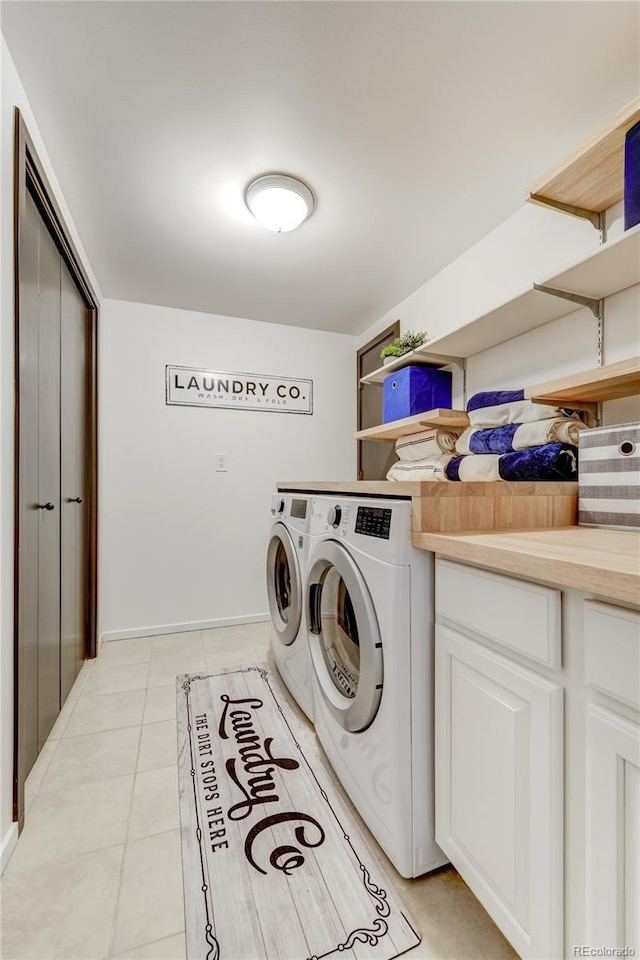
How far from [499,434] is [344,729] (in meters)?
1.12

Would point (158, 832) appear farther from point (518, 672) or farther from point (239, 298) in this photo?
point (239, 298)

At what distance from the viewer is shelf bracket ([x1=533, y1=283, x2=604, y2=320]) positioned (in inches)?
53.3

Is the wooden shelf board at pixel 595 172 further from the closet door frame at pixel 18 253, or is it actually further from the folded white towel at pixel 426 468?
the closet door frame at pixel 18 253

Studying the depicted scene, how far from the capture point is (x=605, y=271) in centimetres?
124

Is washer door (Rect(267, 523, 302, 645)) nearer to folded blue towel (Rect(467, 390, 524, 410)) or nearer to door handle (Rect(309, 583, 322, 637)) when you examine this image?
door handle (Rect(309, 583, 322, 637))

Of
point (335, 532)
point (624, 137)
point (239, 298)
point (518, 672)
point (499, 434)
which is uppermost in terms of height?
point (239, 298)

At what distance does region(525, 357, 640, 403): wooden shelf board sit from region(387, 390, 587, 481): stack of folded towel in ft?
0.22

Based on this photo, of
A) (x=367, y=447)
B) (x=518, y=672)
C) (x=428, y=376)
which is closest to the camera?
(x=518, y=672)

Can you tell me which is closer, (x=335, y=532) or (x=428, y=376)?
(x=335, y=532)

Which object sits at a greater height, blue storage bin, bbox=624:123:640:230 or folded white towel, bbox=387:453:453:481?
blue storage bin, bbox=624:123:640:230

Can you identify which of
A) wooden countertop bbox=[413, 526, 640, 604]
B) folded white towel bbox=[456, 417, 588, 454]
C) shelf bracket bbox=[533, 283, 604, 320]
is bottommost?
wooden countertop bbox=[413, 526, 640, 604]

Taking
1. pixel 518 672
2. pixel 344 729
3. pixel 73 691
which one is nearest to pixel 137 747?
pixel 73 691

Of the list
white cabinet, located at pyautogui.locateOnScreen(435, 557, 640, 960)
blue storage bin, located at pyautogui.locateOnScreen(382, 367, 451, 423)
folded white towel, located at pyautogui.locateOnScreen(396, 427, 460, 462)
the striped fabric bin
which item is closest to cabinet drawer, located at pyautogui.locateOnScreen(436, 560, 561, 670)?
white cabinet, located at pyautogui.locateOnScreen(435, 557, 640, 960)

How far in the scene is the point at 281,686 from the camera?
6.59 feet
